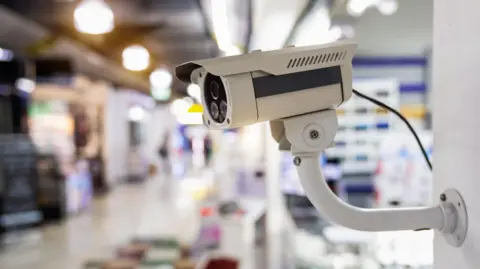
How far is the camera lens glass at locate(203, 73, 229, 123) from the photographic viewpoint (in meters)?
0.85

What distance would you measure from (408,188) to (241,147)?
11.5 feet

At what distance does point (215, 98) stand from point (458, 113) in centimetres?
51

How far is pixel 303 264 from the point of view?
2.59 meters

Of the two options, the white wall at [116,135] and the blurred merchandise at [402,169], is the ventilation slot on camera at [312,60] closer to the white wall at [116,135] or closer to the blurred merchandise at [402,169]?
the blurred merchandise at [402,169]

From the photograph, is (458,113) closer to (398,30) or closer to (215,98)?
(215,98)

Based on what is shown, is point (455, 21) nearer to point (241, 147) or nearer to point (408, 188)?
point (408, 188)

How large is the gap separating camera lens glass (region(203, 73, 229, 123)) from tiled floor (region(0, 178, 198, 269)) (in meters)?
5.38

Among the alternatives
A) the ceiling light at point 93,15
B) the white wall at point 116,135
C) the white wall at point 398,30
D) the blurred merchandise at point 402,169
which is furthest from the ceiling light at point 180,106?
the blurred merchandise at point 402,169

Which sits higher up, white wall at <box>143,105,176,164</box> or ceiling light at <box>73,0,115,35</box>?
ceiling light at <box>73,0,115,35</box>

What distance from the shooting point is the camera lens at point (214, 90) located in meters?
0.87

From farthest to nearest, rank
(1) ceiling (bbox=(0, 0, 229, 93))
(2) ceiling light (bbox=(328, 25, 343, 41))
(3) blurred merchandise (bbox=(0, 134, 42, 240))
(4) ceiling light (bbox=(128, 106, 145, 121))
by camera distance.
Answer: (4) ceiling light (bbox=(128, 106, 145, 121)) → (3) blurred merchandise (bbox=(0, 134, 42, 240)) → (1) ceiling (bbox=(0, 0, 229, 93)) → (2) ceiling light (bbox=(328, 25, 343, 41))

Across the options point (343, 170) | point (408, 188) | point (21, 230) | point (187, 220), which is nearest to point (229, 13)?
point (408, 188)

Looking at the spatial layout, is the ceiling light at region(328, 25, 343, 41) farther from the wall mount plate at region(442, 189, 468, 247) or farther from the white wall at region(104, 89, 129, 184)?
the white wall at region(104, 89, 129, 184)

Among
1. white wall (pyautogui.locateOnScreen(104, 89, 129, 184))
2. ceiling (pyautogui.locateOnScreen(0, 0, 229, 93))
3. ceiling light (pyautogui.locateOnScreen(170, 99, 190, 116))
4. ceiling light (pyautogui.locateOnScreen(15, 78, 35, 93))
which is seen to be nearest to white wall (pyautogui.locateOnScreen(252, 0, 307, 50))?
ceiling (pyautogui.locateOnScreen(0, 0, 229, 93))
